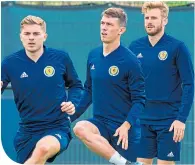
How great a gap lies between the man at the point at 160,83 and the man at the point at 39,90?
106 centimetres

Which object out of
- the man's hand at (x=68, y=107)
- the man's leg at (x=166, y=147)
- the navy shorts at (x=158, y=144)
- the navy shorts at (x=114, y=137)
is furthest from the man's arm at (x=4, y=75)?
the man's leg at (x=166, y=147)

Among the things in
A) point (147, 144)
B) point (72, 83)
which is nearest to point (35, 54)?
point (72, 83)

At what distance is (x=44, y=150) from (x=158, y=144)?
70.1 inches

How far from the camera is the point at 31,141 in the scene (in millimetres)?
9312

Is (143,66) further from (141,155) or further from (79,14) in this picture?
(79,14)

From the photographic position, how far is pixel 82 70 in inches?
488

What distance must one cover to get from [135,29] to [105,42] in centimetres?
327

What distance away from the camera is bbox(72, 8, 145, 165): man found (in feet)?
29.9

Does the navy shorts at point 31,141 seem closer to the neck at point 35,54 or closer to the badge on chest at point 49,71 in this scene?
the badge on chest at point 49,71

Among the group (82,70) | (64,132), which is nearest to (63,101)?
(64,132)

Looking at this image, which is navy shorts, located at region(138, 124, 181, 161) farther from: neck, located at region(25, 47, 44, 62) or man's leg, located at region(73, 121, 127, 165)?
neck, located at region(25, 47, 44, 62)

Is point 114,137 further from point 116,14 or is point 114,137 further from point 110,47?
point 116,14

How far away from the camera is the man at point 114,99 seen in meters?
9.11

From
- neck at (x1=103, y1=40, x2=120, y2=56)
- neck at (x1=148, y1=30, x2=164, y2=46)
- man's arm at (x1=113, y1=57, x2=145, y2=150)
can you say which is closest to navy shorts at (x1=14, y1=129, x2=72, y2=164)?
man's arm at (x1=113, y1=57, x2=145, y2=150)
